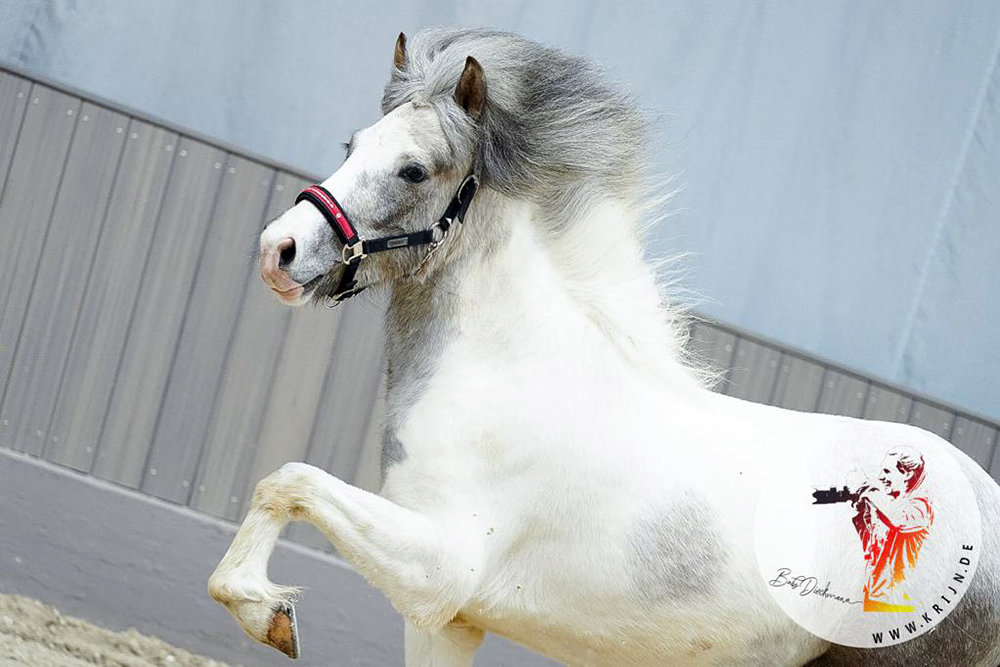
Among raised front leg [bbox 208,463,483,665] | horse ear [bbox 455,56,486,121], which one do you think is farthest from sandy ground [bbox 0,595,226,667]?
horse ear [bbox 455,56,486,121]

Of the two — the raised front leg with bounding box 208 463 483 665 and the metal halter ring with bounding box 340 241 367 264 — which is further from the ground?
the metal halter ring with bounding box 340 241 367 264

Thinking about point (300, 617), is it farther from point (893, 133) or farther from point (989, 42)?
point (989, 42)

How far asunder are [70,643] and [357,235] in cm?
212

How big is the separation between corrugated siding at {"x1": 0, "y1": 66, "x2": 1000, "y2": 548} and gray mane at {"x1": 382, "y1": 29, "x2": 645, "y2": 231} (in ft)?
5.26

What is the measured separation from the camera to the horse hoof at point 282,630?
6.77 feet

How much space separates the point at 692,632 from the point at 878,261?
2543 mm

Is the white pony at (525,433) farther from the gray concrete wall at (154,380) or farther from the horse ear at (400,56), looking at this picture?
the gray concrete wall at (154,380)

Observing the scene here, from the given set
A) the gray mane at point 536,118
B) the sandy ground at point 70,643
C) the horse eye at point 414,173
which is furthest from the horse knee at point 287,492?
the sandy ground at point 70,643

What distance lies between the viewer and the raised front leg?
208 cm

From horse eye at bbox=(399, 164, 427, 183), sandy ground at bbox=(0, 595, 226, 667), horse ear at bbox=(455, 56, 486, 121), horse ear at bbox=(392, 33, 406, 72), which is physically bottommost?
sandy ground at bbox=(0, 595, 226, 667)

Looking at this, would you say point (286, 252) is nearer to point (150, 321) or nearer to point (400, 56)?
point (400, 56)
